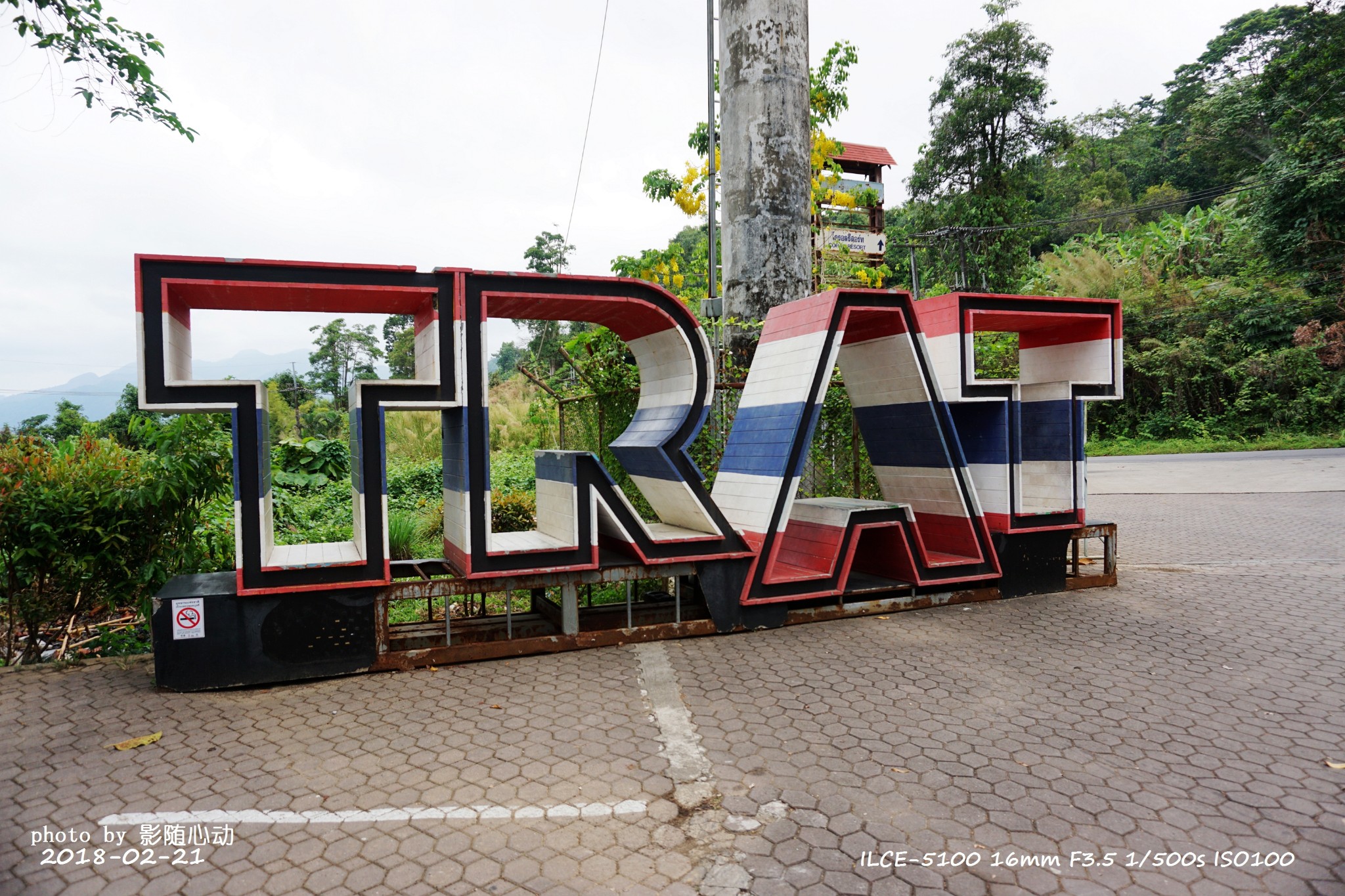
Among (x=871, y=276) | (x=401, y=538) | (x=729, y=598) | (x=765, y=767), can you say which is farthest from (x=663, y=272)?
(x=765, y=767)

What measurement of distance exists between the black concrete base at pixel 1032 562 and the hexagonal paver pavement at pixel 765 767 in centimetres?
93

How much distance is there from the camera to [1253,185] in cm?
2819

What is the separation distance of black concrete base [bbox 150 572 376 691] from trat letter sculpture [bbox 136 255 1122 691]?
1 cm

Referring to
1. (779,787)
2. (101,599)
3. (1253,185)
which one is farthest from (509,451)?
(1253,185)

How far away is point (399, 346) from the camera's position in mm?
37438

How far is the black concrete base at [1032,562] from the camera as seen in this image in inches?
279

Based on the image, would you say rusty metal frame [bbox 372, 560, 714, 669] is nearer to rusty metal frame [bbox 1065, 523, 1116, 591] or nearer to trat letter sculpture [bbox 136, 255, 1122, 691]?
trat letter sculpture [bbox 136, 255, 1122, 691]

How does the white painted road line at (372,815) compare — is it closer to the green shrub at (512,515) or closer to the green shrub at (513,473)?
the green shrub at (512,515)

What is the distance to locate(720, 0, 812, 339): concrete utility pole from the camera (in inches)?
311

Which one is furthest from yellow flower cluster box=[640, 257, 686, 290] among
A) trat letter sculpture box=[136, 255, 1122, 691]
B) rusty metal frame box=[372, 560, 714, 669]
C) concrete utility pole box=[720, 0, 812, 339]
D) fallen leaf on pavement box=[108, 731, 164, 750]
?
fallen leaf on pavement box=[108, 731, 164, 750]

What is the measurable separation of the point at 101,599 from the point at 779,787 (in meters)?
5.22

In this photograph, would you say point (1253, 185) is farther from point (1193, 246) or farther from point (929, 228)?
point (929, 228)

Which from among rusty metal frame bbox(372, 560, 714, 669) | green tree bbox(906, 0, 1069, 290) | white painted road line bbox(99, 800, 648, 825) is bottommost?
white painted road line bbox(99, 800, 648, 825)

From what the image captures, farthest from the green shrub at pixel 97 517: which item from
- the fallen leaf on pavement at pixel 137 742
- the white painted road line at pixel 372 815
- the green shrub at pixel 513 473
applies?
the green shrub at pixel 513 473
